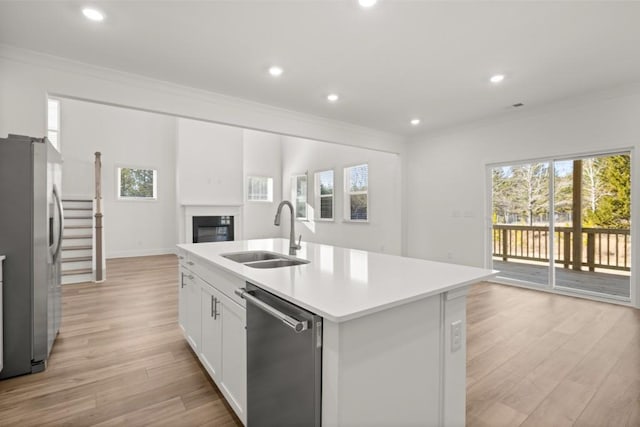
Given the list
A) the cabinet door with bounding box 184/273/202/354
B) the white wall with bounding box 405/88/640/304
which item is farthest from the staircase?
the white wall with bounding box 405/88/640/304

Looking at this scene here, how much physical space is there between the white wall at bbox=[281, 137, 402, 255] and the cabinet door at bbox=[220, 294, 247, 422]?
5.01 metres

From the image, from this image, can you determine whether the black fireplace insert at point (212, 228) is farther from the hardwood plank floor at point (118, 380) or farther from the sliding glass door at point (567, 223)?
the sliding glass door at point (567, 223)

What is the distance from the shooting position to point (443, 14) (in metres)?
2.38

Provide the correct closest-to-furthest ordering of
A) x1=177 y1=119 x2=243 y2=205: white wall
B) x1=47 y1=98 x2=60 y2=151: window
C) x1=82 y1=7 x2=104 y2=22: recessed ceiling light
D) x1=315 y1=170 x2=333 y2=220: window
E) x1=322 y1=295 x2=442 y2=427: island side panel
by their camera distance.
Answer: x1=322 y1=295 x2=442 y2=427: island side panel, x1=82 y1=7 x2=104 y2=22: recessed ceiling light, x1=47 y1=98 x2=60 y2=151: window, x1=177 y1=119 x2=243 y2=205: white wall, x1=315 y1=170 x2=333 y2=220: window

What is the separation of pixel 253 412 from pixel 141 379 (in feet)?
3.96

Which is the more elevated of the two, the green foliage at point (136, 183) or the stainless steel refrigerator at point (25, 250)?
the green foliage at point (136, 183)

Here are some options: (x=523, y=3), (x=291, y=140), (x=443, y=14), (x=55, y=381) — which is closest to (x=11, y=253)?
(x=55, y=381)

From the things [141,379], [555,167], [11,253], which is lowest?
[141,379]

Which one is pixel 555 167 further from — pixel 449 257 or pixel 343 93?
pixel 343 93

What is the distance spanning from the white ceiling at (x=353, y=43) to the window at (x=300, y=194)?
4.77m

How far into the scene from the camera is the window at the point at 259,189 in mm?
9234

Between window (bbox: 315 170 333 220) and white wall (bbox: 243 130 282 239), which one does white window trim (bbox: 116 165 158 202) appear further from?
window (bbox: 315 170 333 220)

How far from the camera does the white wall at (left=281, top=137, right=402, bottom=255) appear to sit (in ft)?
21.0

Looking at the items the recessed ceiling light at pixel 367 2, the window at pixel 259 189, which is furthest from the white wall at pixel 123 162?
the recessed ceiling light at pixel 367 2
